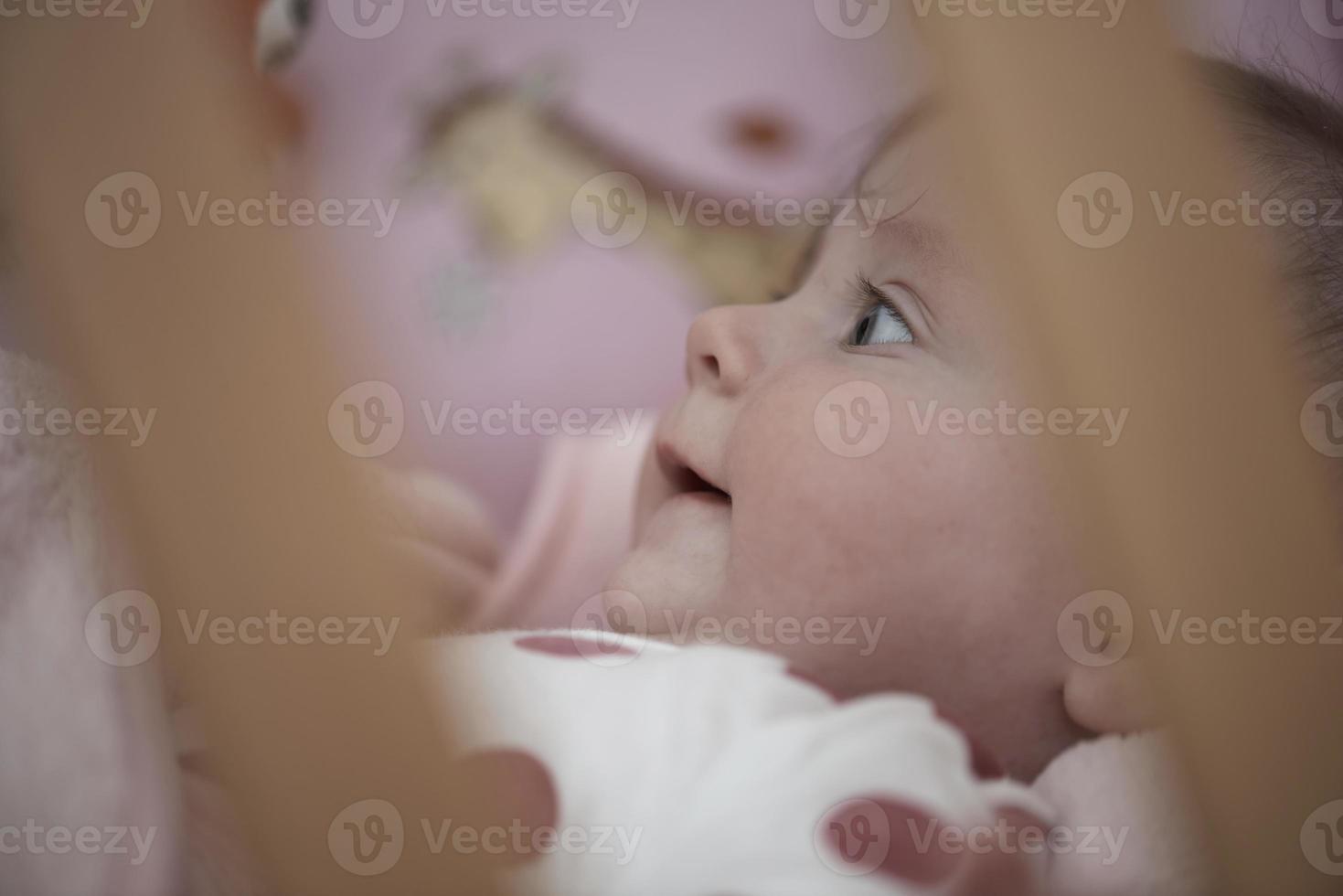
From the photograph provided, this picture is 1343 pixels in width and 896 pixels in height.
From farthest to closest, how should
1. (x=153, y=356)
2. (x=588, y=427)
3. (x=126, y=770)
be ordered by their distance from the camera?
(x=588, y=427) < (x=126, y=770) < (x=153, y=356)

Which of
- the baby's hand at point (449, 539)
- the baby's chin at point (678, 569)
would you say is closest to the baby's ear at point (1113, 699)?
the baby's chin at point (678, 569)

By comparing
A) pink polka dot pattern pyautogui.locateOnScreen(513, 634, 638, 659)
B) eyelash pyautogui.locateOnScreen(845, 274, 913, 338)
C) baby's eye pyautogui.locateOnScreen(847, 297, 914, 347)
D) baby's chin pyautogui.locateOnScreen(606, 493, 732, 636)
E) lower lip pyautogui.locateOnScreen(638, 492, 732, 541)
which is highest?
eyelash pyautogui.locateOnScreen(845, 274, 913, 338)

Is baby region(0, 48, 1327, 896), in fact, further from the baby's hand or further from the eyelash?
the baby's hand

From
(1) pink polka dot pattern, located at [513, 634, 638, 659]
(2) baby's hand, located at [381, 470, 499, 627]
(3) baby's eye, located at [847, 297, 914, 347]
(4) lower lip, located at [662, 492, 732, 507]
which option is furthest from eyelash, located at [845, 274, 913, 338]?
(2) baby's hand, located at [381, 470, 499, 627]

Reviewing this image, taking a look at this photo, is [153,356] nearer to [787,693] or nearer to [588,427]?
[787,693]

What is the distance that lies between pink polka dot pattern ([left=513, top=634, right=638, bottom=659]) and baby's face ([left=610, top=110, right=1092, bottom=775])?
3.3 inches

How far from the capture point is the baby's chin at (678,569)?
60 centimetres

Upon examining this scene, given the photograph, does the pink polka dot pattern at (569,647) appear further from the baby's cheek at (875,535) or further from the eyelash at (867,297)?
the eyelash at (867,297)

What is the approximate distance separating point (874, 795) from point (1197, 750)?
14 cm

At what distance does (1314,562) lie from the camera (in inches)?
13.6

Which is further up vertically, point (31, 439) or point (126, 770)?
point (31, 439)

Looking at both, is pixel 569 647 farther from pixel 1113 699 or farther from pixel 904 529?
pixel 1113 699

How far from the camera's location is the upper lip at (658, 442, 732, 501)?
2.21 feet

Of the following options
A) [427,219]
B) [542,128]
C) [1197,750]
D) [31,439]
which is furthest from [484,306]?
[1197,750]
